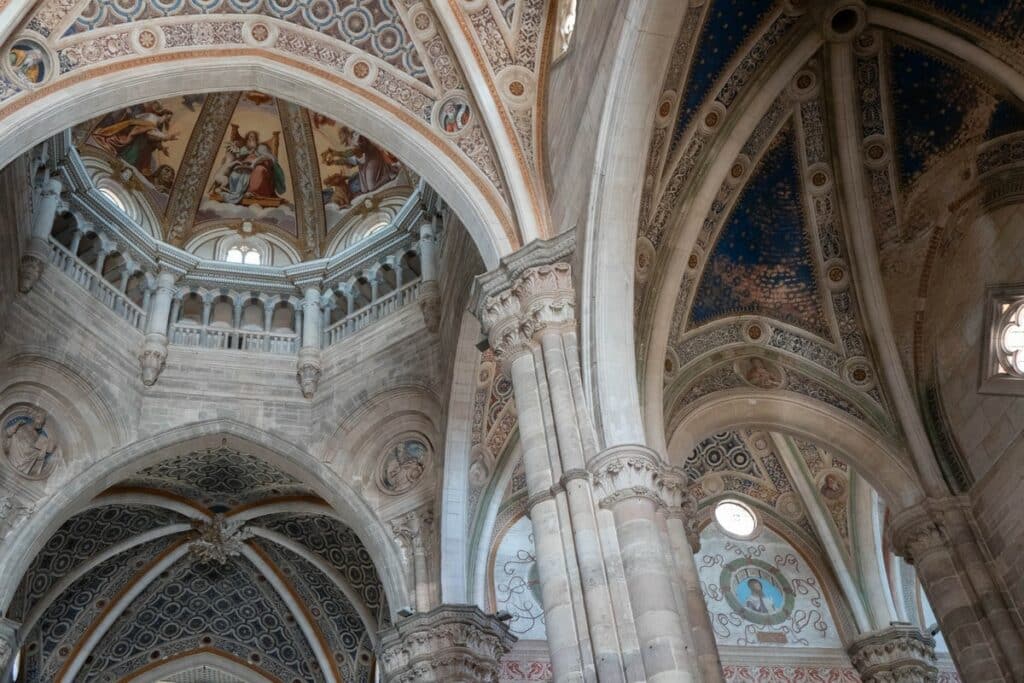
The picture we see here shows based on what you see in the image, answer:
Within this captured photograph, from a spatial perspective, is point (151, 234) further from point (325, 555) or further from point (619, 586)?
point (619, 586)

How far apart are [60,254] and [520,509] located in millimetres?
7963

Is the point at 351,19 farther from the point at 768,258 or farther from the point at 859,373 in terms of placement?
the point at 859,373

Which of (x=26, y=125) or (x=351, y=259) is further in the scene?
(x=351, y=259)

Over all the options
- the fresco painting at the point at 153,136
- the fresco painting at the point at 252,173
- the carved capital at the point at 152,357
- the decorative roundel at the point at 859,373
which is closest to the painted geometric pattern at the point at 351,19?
the decorative roundel at the point at 859,373

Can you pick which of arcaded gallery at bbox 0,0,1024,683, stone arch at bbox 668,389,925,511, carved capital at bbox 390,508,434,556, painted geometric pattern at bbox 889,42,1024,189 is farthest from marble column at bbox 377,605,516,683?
painted geometric pattern at bbox 889,42,1024,189

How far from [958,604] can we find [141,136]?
15049 mm

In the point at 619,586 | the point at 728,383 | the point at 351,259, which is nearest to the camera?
the point at 619,586

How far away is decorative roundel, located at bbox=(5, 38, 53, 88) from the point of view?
10923 millimetres

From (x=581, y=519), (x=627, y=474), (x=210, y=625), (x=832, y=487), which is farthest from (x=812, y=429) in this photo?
(x=210, y=625)

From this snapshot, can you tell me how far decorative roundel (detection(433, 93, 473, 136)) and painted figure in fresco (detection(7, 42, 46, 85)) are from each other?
13.6 feet

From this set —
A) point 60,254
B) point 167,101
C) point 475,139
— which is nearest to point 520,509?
point 475,139

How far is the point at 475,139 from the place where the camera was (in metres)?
11.8

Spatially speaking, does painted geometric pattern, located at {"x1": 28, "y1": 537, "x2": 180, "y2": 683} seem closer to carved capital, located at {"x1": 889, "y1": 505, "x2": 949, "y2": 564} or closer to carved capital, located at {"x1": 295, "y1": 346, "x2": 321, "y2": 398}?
carved capital, located at {"x1": 295, "y1": 346, "x2": 321, "y2": 398}

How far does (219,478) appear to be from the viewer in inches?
691
